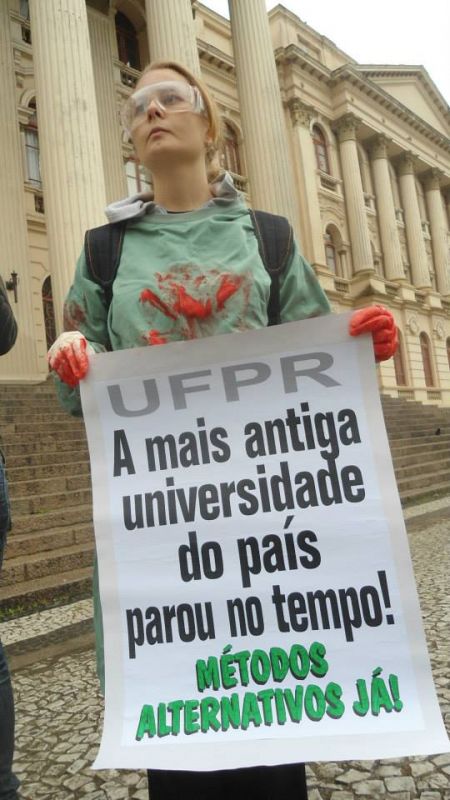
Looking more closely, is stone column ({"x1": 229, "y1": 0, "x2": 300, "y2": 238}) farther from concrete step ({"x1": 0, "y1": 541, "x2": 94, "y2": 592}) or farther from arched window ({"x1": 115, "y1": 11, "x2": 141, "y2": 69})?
concrete step ({"x1": 0, "y1": 541, "x2": 94, "y2": 592})

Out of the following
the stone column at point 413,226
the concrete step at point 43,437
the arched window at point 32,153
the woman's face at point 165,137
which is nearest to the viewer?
the woman's face at point 165,137

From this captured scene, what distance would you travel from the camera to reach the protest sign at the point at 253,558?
112 centimetres

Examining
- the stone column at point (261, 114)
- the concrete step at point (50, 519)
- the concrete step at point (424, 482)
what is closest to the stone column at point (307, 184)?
the stone column at point (261, 114)

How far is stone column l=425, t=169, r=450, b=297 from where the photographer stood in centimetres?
2914

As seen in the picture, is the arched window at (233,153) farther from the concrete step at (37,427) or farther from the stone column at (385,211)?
the concrete step at (37,427)

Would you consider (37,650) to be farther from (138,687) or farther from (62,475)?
(62,475)

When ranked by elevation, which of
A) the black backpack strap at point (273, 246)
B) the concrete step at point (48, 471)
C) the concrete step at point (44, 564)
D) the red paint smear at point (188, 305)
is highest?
the black backpack strap at point (273, 246)

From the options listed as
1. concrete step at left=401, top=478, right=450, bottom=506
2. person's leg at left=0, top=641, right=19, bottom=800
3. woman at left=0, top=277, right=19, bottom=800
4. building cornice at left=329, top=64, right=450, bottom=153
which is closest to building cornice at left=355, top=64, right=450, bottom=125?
building cornice at left=329, top=64, right=450, bottom=153

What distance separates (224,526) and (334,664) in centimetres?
32

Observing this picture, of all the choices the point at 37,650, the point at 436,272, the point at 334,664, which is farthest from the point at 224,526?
the point at 436,272

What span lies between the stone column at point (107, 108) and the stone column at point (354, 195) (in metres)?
11.0

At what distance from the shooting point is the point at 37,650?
317 centimetres

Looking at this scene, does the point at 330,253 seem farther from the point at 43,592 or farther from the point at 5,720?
the point at 5,720

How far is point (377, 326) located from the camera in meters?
1.28
